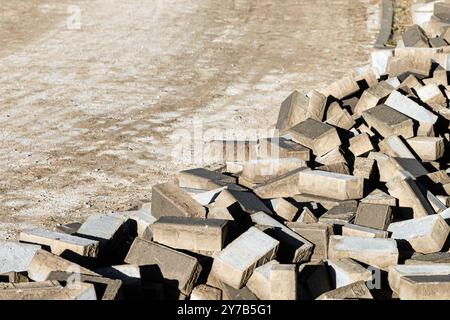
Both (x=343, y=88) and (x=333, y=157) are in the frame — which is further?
(x=343, y=88)

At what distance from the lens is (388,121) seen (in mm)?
8570

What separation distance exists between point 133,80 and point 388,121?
17.2 ft

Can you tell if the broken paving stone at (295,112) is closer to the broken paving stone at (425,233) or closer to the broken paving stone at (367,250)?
the broken paving stone at (425,233)

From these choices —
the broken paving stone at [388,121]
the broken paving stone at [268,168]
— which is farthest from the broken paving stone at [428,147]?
the broken paving stone at [268,168]

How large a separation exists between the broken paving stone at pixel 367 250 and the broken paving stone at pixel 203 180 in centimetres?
160

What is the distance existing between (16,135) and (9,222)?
8.52ft

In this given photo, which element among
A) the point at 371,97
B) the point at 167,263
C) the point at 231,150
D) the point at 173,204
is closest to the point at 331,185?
the point at 173,204

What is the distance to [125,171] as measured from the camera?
9188 millimetres

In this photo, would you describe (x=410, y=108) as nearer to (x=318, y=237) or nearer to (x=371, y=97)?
(x=371, y=97)

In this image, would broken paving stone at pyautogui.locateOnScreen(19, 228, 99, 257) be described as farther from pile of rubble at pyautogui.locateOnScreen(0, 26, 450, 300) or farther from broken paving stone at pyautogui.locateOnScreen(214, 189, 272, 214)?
broken paving stone at pyautogui.locateOnScreen(214, 189, 272, 214)

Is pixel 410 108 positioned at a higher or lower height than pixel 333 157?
higher

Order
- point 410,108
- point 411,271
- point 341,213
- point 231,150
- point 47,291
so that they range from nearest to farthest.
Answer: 1. point 47,291
2. point 411,271
3. point 341,213
4. point 410,108
5. point 231,150

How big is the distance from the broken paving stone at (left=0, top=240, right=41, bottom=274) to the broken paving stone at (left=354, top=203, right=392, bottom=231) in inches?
96.0
